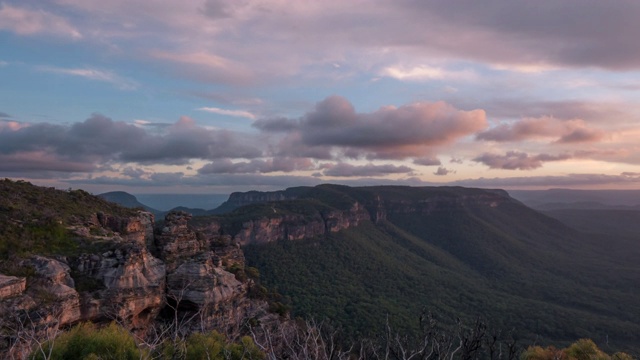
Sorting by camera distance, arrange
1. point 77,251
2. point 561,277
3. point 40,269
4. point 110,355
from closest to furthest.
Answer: point 110,355
point 40,269
point 77,251
point 561,277

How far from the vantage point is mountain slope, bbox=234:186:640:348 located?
83.0m

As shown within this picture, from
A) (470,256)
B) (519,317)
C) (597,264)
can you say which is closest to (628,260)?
(597,264)

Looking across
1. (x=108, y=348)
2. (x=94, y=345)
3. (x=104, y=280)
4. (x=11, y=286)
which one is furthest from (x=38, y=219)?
(x=108, y=348)

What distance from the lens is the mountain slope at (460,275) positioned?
272 ft

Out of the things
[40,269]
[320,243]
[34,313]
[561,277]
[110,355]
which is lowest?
[561,277]

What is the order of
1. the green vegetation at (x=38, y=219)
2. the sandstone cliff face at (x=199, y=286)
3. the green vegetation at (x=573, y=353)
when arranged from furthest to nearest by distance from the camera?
the green vegetation at (x=573, y=353) → the sandstone cliff face at (x=199, y=286) → the green vegetation at (x=38, y=219)

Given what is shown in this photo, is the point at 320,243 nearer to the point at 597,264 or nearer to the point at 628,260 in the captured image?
the point at 597,264

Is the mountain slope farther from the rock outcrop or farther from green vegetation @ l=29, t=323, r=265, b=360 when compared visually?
the rock outcrop

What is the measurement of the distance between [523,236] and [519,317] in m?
120

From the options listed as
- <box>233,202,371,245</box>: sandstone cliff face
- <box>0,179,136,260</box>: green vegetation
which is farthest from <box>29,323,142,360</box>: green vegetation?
<box>233,202,371,245</box>: sandstone cliff face

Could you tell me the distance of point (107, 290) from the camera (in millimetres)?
26500

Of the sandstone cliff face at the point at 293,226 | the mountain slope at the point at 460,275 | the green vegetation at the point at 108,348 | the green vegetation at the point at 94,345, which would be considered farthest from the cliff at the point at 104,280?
the sandstone cliff face at the point at 293,226

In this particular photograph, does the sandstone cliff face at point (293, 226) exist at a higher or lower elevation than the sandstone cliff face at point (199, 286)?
lower

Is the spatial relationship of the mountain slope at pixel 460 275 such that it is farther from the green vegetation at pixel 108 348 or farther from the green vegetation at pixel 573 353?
the green vegetation at pixel 108 348
